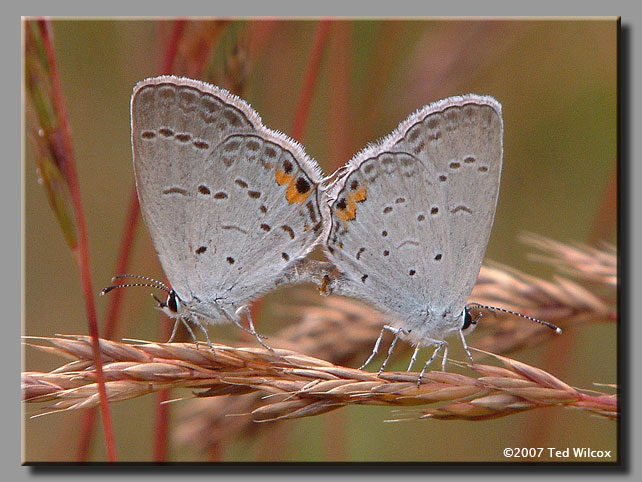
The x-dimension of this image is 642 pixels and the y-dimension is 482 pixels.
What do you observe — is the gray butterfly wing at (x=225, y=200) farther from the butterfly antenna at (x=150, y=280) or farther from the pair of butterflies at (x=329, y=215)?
the butterfly antenna at (x=150, y=280)

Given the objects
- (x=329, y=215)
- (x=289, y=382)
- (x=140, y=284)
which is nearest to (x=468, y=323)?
(x=329, y=215)

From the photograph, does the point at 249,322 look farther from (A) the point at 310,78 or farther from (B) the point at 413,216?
(A) the point at 310,78

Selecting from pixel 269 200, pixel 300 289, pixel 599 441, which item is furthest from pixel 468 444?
pixel 269 200

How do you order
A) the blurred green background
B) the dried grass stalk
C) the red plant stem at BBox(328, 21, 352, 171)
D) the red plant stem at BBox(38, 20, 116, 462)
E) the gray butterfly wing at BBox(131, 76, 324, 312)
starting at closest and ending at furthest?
the red plant stem at BBox(38, 20, 116, 462)
the dried grass stalk
the gray butterfly wing at BBox(131, 76, 324, 312)
the blurred green background
the red plant stem at BBox(328, 21, 352, 171)

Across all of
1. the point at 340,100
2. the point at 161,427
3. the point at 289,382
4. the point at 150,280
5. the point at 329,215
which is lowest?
the point at 161,427

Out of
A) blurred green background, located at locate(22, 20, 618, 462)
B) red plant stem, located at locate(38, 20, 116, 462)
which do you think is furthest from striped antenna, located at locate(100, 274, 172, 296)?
red plant stem, located at locate(38, 20, 116, 462)

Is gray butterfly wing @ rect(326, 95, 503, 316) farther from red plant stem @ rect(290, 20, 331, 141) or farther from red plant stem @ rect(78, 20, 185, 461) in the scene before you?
red plant stem @ rect(78, 20, 185, 461)

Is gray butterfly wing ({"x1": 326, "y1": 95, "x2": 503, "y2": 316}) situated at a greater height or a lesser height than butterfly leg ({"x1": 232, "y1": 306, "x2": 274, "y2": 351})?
greater

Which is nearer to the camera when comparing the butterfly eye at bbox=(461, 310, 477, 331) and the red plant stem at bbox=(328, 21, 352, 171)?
the butterfly eye at bbox=(461, 310, 477, 331)
